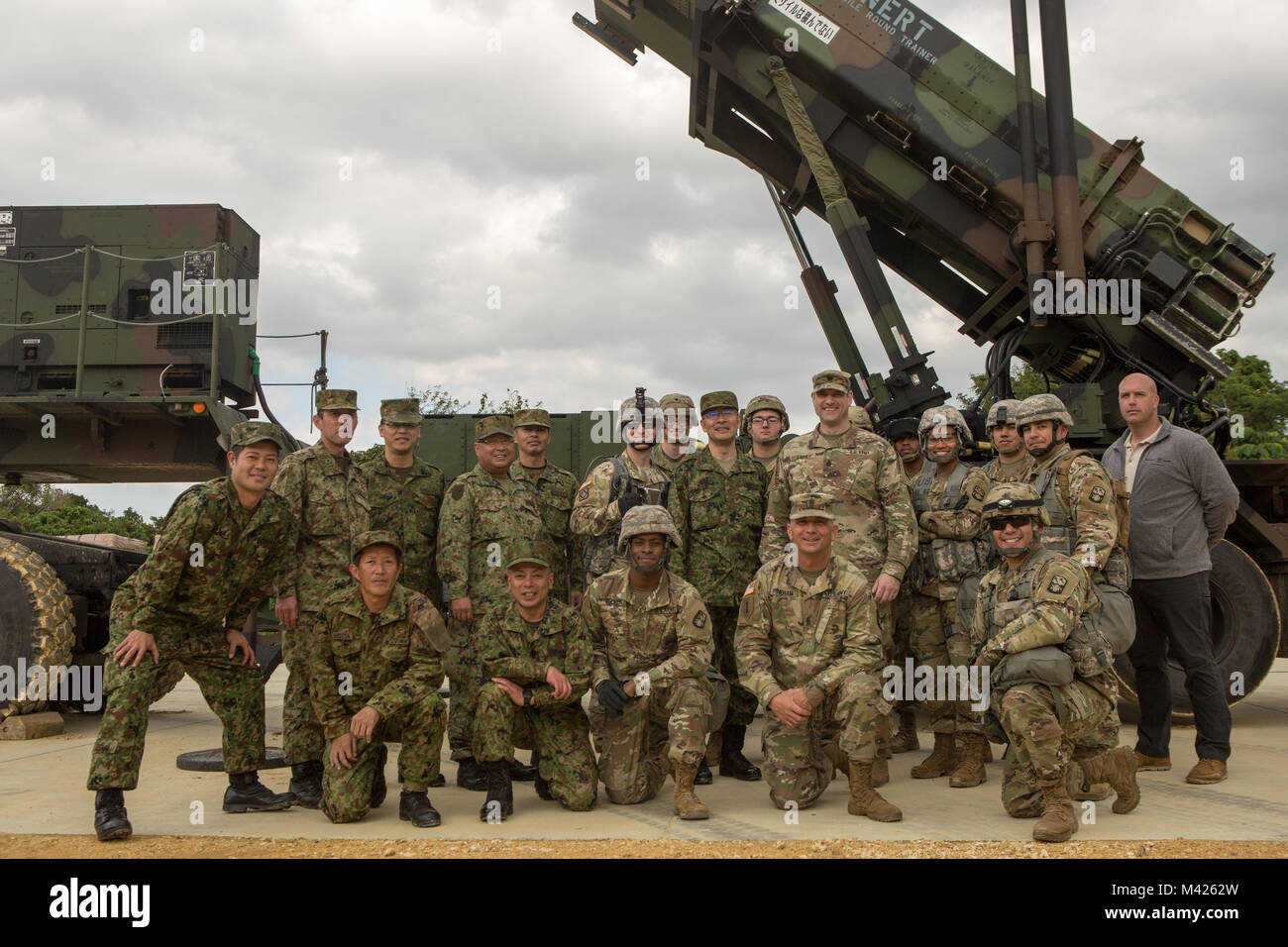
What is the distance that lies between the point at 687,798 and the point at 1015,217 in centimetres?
445

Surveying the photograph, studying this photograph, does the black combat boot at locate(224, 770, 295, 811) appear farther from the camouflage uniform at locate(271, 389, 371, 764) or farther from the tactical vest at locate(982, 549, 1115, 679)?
the tactical vest at locate(982, 549, 1115, 679)

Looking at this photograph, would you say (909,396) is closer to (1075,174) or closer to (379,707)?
(1075,174)

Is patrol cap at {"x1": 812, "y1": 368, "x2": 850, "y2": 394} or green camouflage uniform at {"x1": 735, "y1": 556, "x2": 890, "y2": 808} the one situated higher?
patrol cap at {"x1": 812, "y1": 368, "x2": 850, "y2": 394}

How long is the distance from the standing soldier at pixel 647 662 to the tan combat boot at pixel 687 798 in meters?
0.02

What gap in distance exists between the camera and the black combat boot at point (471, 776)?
15.3 ft

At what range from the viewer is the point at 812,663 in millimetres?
4242

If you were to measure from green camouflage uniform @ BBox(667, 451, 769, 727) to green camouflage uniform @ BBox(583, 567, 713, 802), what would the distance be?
1.73ft

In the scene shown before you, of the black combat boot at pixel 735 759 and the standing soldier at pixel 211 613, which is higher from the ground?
the standing soldier at pixel 211 613

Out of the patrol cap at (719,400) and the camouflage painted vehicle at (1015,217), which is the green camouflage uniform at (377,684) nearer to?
the patrol cap at (719,400)

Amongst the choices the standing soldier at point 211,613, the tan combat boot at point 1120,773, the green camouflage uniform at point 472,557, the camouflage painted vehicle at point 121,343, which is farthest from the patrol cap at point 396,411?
the tan combat boot at point 1120,773

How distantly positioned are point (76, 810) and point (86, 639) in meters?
3.16

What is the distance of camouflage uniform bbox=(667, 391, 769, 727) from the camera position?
5004mm

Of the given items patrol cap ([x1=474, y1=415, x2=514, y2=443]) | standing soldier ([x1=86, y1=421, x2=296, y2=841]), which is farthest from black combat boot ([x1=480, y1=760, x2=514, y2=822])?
patrol cap ([x1=474, y1=415, x2=514, y2=443])
